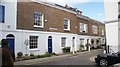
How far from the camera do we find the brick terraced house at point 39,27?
70.3ft

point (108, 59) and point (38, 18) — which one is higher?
point (38, 18)

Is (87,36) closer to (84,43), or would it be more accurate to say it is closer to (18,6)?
(84,43)

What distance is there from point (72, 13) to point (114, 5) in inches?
505

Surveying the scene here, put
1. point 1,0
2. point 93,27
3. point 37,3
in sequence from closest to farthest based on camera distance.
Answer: point 1,0 < point 37,3 < point 93,27

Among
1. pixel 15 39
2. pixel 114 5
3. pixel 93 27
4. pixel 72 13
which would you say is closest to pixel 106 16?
pixel 114 5

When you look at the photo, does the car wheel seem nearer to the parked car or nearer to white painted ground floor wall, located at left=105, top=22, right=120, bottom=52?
the parked car

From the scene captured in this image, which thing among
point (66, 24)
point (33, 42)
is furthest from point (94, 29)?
point (33, 42)

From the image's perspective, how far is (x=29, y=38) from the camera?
24125 mm

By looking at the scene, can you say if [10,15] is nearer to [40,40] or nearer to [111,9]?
[40,40]

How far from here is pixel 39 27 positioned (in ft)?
84.8

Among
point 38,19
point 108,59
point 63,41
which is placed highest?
point 38,19

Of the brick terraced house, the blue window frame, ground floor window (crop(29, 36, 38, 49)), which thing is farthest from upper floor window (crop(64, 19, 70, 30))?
the blue window frame

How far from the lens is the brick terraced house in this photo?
21422mm

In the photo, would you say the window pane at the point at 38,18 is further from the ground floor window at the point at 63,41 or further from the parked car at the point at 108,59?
the parked car at the point at 108,59
